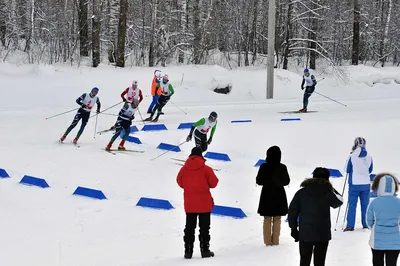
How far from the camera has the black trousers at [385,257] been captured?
5625 mm

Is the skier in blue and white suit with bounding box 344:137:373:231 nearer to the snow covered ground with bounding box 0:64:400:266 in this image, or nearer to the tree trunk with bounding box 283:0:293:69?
the snow covered ground with bounding box 0:64:400:266

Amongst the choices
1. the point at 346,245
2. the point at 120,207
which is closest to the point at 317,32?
the point at 120,207

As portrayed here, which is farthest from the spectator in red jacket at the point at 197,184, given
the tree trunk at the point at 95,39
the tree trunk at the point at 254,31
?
the tree trunk at the point at 254,31

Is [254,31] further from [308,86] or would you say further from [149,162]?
[149,162]

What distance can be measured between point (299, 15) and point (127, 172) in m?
Answer: 19.3

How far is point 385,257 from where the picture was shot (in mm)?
5684

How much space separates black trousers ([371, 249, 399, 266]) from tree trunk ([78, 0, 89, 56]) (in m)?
24.8

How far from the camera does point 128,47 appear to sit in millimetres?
32906

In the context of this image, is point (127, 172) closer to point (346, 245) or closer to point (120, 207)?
point (120, 207)

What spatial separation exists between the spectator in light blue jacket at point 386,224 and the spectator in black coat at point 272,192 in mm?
2010

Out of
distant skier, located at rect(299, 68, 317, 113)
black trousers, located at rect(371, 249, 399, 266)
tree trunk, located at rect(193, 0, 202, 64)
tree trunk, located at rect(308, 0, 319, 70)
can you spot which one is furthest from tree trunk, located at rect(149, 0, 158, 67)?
black trousers, located at rect(371, 249, 399, 266)

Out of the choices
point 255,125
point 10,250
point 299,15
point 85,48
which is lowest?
point 10,250

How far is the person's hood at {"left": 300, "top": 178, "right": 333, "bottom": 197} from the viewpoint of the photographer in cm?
601

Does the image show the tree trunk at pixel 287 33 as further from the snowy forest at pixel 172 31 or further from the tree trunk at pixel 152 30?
the tree trunk at pixel 152 30
